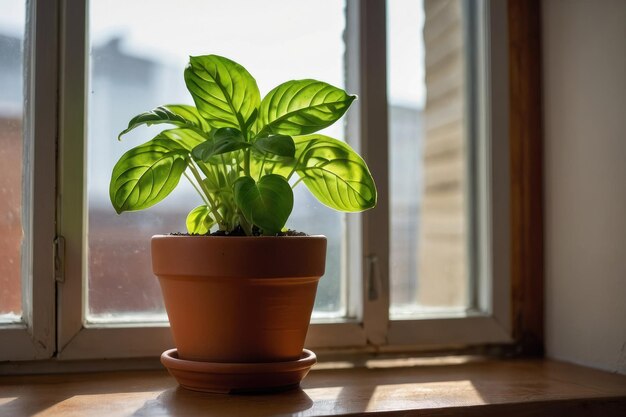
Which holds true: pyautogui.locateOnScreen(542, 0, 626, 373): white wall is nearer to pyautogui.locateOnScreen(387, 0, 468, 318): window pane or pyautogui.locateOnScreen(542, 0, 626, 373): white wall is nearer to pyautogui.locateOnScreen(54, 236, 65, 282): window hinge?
pyautogui.locateOnScreen(387, 0, 468, 318): window pane

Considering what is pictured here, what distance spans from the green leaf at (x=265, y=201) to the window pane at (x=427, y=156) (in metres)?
0.48

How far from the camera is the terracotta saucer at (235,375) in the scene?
38.7 inches

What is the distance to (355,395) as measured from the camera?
1.04m

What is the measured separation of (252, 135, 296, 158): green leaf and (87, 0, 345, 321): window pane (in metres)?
0.35

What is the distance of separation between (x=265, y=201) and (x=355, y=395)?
327 millimetres

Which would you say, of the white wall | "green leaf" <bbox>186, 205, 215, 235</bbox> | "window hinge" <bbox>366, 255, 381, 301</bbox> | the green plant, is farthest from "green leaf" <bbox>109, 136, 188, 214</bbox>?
the white wall

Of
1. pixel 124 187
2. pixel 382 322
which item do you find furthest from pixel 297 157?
pixel 382 322

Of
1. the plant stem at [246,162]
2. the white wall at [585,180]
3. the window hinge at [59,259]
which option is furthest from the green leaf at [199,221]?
the white wall at [585,180]

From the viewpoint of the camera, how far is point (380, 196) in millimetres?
1313

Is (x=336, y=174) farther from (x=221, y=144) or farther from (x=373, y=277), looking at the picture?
(x=373, y=277)

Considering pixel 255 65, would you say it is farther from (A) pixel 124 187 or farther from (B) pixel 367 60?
(A) pixel 124 187

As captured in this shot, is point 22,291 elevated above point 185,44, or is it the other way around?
point 185,44

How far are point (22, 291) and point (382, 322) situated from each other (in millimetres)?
635

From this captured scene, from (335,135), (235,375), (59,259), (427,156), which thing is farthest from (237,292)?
(427,156)
